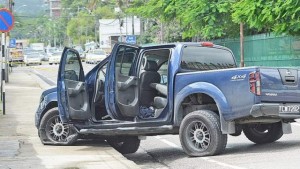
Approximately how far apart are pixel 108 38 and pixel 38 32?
65.0 metres

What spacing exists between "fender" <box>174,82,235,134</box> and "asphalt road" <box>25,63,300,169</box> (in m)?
0.52

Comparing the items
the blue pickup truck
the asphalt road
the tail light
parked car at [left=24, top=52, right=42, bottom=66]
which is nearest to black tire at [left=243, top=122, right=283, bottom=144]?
the blue pickup truck

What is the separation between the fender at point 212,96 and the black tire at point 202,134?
13cm

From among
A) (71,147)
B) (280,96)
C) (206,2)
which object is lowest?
(71,147)

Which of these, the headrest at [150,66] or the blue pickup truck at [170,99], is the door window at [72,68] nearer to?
the blue pickup truck at [170,99]

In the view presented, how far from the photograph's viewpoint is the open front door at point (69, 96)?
12.6m

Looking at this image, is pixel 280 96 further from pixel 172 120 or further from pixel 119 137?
pixel 119 137

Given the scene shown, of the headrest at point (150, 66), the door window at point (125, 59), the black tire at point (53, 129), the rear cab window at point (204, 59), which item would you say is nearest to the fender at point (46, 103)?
the black tire at point (53, 129)

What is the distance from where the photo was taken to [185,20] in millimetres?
37094

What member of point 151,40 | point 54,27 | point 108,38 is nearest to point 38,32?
point 54,27

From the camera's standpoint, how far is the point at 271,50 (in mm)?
37812

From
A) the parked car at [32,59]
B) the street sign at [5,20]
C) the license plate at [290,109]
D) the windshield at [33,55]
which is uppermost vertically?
the street sign at [5,20]

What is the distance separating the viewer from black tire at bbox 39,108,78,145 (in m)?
13.3

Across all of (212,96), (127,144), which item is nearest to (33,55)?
(127,144)
